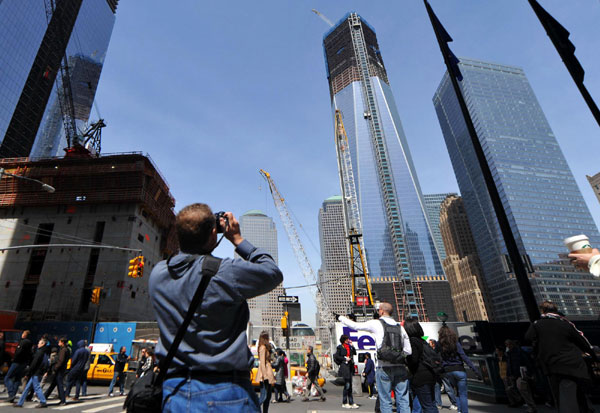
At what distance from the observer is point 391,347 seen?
5082 millimetres

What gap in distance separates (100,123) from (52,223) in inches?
1012

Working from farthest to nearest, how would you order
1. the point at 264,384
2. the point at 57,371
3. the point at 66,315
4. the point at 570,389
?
the point at 66,315, the point at 57,371, the point at 264,384, the point at 570,389

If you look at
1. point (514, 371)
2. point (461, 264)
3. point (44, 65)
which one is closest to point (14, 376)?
point (514, 371)

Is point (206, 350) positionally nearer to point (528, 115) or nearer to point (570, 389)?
point (570, 389)

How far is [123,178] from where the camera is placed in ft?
142

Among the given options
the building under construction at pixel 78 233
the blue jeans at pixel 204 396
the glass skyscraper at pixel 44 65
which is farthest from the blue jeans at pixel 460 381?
the glass skyscraper at pixel 44 65

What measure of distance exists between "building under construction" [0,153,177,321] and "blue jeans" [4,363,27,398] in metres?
29.2

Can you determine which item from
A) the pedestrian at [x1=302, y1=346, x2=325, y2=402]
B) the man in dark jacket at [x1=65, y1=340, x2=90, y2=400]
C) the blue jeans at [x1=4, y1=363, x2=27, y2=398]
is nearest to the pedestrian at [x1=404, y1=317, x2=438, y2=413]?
the pedestrian at [x1=302, y1=346, x2=325, y2=402]

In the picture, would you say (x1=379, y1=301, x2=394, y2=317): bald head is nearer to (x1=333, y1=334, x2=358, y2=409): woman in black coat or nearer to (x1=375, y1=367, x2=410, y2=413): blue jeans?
(x1=375, y1=367, x2=410, y2=413): blue jeans

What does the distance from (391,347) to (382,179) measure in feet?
497

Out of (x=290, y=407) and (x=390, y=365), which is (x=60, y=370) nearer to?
(x=290, y=407)

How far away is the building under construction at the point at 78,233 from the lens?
1481 inches

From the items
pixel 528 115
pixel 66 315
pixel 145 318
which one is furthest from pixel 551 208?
pixel 66 315

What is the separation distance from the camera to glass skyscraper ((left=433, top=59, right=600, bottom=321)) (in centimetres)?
11662
